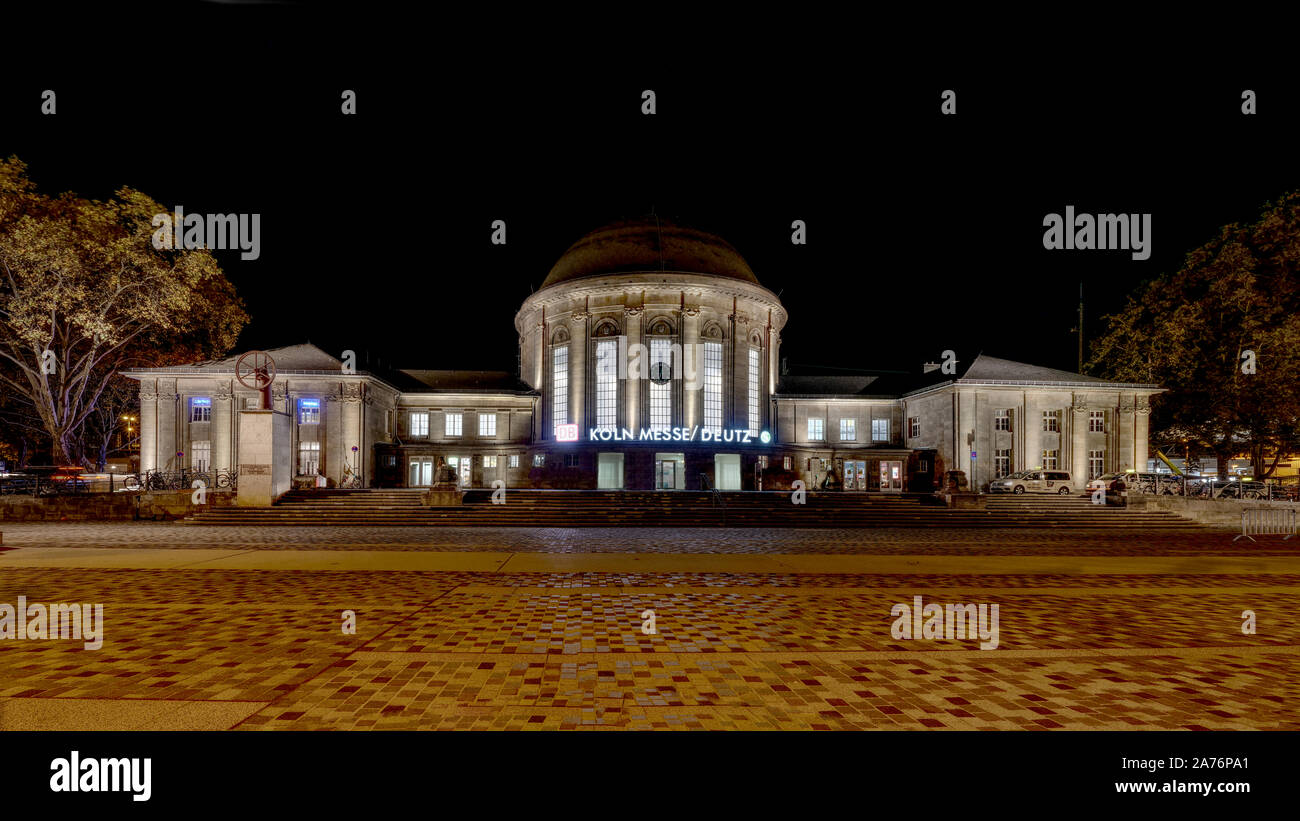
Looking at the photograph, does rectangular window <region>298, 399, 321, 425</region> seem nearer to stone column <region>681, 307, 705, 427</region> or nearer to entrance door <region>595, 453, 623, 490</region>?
entrance door <region>595, 453, 623, 490</region>

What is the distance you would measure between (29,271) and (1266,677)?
1672 inches

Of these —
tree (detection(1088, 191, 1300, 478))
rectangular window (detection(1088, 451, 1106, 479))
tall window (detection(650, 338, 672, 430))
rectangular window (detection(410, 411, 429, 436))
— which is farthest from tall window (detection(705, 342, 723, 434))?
tree (detection(1088, 191, 1300, 478))

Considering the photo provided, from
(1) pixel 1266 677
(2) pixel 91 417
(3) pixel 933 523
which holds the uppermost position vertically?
(2) pixel 91 417

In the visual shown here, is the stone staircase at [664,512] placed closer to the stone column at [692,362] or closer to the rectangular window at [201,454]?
the stone column at [692,362]

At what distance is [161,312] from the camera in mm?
32031

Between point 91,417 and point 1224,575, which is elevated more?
point 91,417

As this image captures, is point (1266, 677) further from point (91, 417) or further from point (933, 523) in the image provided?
point (91, 417)

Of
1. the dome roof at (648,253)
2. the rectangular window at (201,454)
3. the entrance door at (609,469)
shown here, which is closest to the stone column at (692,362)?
the dome roof at (648,253)

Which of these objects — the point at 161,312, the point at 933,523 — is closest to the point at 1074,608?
the point at 933,523

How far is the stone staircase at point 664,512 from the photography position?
25625 mm

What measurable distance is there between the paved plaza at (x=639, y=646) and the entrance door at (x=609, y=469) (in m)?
27.2

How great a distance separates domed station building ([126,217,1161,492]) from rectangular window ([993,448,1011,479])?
0.13 meters

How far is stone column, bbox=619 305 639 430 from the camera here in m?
42.5

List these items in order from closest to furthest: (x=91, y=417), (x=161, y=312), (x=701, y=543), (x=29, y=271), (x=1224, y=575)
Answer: (x=1224, y=575)
(x=701, y=543)
(x=29, y=271)
(x=161, y=312)
(x=91, y=417)
